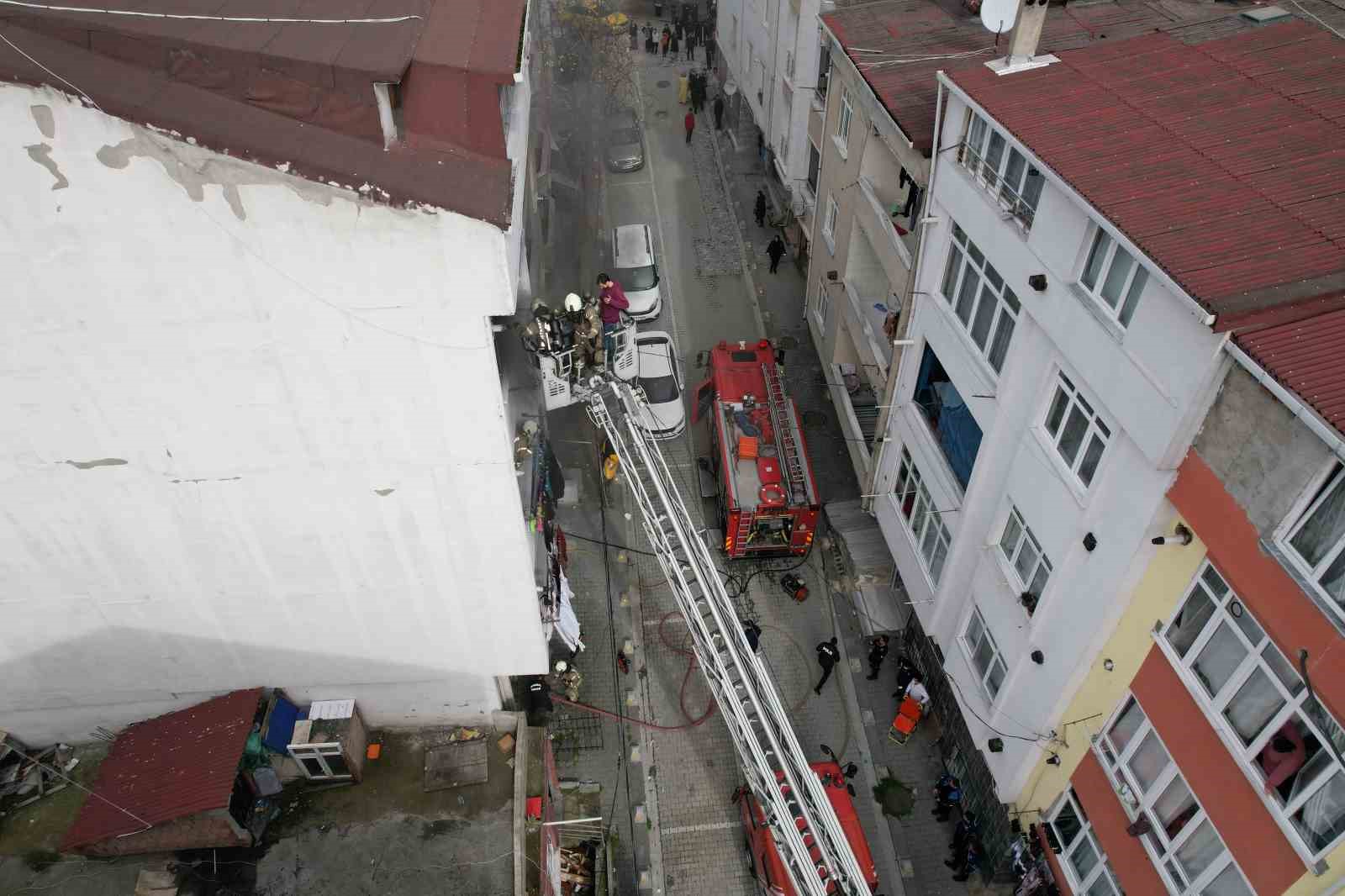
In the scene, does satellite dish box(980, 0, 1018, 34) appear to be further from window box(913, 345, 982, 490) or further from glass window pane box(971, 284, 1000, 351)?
window box(913, 345, 982, 490)

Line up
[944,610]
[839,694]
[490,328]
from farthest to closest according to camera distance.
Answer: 1. [839,694]
2. [944,610]
3. [490,328]

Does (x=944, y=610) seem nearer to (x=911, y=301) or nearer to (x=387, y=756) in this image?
(x=911, y=301)

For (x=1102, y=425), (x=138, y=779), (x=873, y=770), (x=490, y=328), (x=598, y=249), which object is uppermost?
(x=490, y=328)

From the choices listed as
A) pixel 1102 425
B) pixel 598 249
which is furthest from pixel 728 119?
pixel 1102 425

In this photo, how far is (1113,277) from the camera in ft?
32.7

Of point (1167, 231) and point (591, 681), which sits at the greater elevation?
point (1167, 231)

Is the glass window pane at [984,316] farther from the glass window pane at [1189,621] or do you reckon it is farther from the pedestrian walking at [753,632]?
the pedestrian walking at [753,632]

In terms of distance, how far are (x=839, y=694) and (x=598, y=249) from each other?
18768mm

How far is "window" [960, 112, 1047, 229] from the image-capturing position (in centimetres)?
1162

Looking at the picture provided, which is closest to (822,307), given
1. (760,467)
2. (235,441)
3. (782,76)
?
(760,467)

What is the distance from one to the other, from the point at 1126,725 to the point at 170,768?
12.9 meters

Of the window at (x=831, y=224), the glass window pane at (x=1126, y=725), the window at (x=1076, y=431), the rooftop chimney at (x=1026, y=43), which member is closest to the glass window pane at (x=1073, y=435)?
the window at (x=1076, y=431)

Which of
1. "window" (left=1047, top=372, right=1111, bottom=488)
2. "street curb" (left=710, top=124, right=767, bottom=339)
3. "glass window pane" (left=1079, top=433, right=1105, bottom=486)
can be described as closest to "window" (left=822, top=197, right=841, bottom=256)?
"street curb" (left=710, top=124, right=767, bottom=339)

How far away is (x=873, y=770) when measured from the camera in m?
17.0
